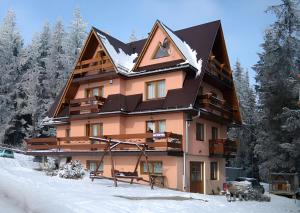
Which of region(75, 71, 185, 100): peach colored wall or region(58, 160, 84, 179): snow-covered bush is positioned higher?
region(75, 71, 185, 100): peach colored wall

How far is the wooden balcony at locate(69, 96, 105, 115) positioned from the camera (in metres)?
29.1

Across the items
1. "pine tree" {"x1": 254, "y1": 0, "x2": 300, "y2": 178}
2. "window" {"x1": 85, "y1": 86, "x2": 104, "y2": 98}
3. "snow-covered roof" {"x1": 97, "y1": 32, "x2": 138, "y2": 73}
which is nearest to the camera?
"snow-covered roof" {"x1": 97, "y1": 32, "x2": 138, "y2": 73}

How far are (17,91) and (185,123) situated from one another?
37341 mm

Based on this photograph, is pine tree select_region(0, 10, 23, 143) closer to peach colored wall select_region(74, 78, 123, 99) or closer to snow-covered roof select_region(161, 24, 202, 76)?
peach colored wall select_region(74, 78, 123, 99)

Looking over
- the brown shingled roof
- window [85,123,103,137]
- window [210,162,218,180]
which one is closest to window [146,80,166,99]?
the brown shingled roof

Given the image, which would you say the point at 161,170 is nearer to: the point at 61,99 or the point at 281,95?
the point at 61,99

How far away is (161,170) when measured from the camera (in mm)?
25828

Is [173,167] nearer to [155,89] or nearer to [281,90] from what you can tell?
[155,89]

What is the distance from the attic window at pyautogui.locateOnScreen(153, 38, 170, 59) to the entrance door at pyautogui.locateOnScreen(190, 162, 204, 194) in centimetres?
821

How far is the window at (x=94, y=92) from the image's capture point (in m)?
30.8

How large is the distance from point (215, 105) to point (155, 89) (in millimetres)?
4533

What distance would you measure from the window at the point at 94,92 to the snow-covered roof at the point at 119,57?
8.78 ft

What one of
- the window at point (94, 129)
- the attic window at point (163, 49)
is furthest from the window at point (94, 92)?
the attic window at point (163, 49)

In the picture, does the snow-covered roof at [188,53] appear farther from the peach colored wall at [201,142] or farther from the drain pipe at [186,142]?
the peach colored wall at [201,142]
